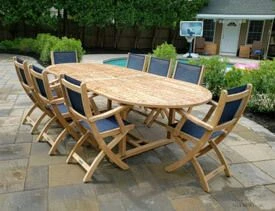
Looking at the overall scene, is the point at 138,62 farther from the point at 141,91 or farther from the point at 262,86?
the point at 262,86

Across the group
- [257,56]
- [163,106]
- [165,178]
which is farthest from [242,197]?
[257,56]

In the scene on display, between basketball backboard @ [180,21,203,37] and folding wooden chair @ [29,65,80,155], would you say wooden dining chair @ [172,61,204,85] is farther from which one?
basketball backboard @ [180,21,203,37]

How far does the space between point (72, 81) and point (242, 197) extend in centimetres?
188

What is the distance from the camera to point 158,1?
13.8m

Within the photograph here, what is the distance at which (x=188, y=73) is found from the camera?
372 cm

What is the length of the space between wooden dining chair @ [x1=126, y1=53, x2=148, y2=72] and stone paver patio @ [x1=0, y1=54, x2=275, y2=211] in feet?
5.50

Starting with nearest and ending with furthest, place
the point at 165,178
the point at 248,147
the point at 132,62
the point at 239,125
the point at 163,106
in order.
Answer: the point at 163,106, the point at 165,178, the point at 248,147, the point at 239,125, the point at 132,62

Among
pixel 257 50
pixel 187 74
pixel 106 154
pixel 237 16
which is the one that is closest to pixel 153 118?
pixel 187 74

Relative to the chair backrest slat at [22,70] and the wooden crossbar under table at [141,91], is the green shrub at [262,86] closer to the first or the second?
the wooden crossbar under table at [141,91]

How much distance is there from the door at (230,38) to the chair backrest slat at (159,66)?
38.7 feet

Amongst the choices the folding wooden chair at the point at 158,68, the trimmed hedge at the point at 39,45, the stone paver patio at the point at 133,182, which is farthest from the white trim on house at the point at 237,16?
the stone paver patio at the point at 133,182

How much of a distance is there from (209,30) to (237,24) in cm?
163

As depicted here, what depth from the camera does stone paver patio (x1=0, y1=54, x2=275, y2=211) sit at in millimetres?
2262

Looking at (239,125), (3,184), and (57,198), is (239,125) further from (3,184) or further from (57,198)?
(3,184)
